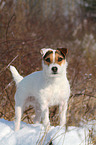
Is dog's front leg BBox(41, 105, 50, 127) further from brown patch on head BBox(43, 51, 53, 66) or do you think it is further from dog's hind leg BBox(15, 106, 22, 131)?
brown patch on head BBox(43, 51, 53, 66)

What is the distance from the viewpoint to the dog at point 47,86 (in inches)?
79.1

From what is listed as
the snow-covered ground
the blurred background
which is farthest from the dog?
the blurred background

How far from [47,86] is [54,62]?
282 millimetres

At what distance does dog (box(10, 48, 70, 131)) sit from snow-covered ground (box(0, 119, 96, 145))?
102 millimetres

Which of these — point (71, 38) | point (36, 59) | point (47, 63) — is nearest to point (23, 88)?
point (47, 63)

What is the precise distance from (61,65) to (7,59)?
1.55 metres

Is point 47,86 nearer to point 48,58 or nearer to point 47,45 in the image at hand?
point 48,58

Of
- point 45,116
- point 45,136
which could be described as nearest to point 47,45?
point 45,116

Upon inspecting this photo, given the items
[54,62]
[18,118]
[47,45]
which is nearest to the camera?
[54,62]

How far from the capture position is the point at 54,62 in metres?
2.01

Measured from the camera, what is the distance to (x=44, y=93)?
210 centimetres

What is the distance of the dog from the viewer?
2010 mm

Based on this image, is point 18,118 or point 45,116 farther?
point 18,118

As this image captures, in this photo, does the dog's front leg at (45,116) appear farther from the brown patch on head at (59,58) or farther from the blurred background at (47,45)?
the brown patch on head at (59,58)
